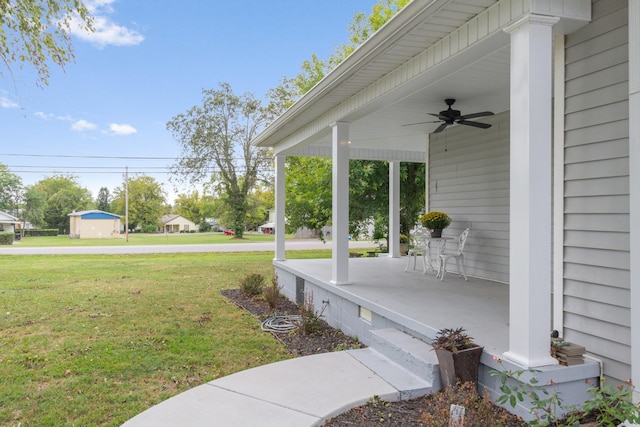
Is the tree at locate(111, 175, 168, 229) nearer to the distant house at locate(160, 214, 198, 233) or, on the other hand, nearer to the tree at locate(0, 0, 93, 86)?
the distant house at locate(160, 214, 198, 233)

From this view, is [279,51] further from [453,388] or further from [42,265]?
[453,388]

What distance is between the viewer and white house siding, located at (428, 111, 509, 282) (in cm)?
573

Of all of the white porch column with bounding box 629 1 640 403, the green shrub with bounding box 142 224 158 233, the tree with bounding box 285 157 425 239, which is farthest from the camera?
the green shrub with bounding box 142 224 158 233

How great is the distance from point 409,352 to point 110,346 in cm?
330

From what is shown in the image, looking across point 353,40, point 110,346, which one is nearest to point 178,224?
point 353,40

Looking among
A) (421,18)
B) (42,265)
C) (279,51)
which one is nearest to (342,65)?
(421,18)

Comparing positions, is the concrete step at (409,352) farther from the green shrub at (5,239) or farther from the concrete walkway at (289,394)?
the green shrub at (5,239)

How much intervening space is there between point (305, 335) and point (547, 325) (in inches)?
121

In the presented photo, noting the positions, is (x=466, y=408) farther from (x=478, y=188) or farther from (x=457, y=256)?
(x=478, y=188)

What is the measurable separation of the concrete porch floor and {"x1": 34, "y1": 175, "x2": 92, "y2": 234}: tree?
42076 millimetres

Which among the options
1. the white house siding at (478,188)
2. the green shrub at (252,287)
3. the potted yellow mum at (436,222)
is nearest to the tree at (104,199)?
the green shrub at (252,287)

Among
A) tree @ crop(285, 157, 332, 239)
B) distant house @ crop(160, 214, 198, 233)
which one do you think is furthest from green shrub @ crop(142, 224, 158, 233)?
tree @ crop(285, 157, 332, 239)

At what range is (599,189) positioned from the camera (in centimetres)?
260

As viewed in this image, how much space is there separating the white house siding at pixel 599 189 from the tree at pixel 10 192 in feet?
154
